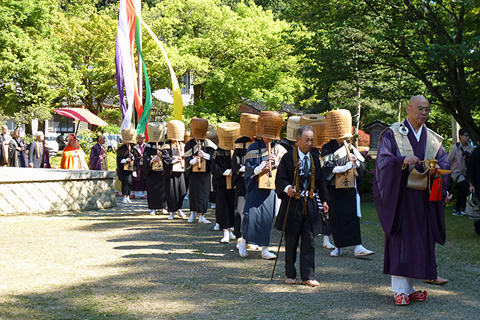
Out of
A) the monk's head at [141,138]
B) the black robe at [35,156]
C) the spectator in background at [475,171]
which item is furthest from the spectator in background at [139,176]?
the spectator in background at [475,171]

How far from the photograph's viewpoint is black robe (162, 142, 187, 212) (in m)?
10.9

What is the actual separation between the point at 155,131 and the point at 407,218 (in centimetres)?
721

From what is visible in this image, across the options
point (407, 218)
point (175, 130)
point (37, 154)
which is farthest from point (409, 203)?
point (37, 154)

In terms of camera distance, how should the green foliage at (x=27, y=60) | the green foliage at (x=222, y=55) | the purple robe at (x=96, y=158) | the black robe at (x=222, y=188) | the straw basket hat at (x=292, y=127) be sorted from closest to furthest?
the straw basket hat at (x=292, y=127), the black robe at (x=222, y=188), the purple robe at (x=96, y=158), the green foliage at (x=27, y=60), the green foliage at (x=222, y=55)

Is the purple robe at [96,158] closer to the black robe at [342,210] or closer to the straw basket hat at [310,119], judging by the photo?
the straw basket hat at [310,119]

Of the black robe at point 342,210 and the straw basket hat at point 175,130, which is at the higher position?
the straw basket hat at point 175,130

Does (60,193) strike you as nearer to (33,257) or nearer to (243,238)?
(33,257)

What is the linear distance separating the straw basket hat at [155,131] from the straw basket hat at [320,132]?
4453 millimetres

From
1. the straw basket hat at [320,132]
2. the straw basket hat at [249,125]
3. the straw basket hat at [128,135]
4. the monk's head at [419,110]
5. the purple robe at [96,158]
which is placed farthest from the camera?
the purple robe at [96,158]

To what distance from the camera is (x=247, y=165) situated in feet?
22.8

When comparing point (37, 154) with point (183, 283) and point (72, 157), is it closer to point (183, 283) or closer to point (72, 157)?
point (72, 157)

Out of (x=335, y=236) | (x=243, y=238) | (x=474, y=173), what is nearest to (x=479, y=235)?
(x=474, y=173)

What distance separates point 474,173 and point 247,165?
398cm

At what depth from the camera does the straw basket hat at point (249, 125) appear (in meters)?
7.37
